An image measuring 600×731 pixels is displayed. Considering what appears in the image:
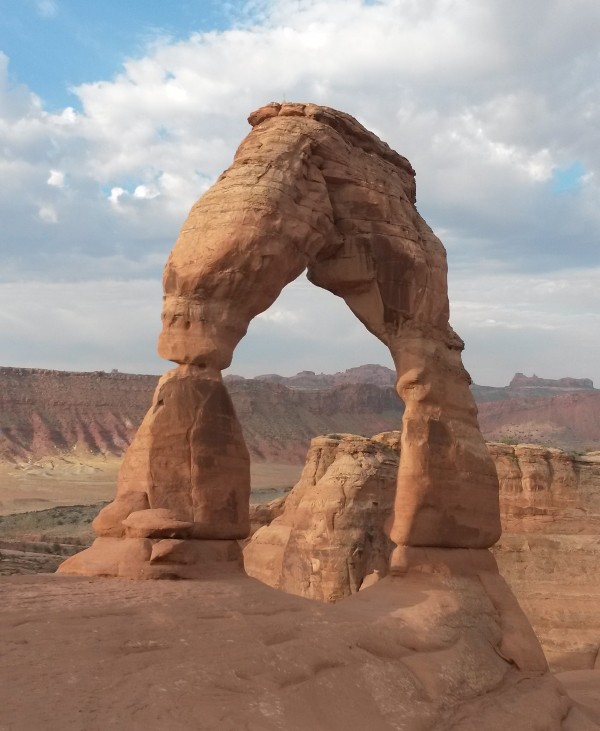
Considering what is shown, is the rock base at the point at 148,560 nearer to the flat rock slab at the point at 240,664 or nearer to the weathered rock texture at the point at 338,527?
the flat rock slab at the point at 240,664

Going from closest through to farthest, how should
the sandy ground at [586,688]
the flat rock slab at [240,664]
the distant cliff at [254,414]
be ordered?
the flat rock slab at [240,664] < the sandy ground at [586,688] < the distant cliff at [254,414]

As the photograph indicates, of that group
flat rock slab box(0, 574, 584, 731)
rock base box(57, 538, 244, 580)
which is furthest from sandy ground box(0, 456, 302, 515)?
flat rock slab box(0, 574, 584, 731)

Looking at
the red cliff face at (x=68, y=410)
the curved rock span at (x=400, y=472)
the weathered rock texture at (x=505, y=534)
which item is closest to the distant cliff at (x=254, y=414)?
the red cliff face at (x=68, y=410)

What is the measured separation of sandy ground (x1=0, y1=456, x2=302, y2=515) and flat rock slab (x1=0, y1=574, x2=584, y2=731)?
101 ft

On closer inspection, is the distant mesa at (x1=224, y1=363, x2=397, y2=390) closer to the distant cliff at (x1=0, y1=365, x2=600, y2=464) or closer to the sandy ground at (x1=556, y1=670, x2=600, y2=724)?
the distant cliff at (x1=0, y1=365, x2=600, y2=464)

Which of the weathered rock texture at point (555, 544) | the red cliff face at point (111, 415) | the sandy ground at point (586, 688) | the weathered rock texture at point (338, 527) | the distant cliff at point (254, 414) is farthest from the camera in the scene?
the distant cliff at point (254, 414)

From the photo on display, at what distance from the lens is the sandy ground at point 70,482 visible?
43.2 meters

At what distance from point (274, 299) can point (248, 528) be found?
2889 mm

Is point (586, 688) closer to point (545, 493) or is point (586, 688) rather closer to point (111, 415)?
point (545, 493)

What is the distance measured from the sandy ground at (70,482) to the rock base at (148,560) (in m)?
30.6

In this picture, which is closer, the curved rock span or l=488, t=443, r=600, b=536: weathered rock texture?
the curved rock span

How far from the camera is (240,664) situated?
5.58 meters

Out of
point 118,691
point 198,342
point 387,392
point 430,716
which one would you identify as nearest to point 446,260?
point 198,342

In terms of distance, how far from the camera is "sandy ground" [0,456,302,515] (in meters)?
43.2
